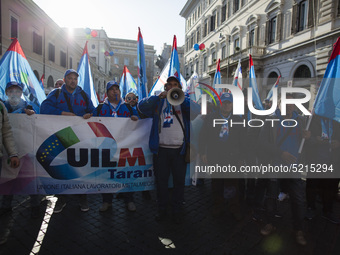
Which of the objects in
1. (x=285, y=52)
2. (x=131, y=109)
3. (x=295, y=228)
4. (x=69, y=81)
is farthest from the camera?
(x=285, y=52)

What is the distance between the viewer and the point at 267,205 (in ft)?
12.3

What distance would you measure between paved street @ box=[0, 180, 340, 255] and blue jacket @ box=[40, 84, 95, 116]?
1.51m

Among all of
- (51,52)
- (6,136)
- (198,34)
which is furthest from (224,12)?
(6,136)

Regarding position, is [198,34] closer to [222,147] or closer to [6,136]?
[222,147]

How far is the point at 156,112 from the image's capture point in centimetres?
362

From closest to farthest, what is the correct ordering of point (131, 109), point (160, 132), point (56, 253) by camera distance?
1. point (56, 253)
2. point (160, 132)
3. point (131, 109)

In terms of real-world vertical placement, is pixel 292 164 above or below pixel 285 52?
below

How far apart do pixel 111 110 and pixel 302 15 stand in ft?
60.8

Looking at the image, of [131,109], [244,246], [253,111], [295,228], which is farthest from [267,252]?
[131,109]

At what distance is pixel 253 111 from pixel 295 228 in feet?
5.36

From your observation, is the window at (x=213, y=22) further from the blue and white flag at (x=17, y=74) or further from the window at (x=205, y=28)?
the blue and white flag at (x=17, y=74)

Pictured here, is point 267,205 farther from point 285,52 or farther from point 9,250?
point 285,52

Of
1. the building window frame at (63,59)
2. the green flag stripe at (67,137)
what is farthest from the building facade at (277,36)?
the building window frame at (63,59)

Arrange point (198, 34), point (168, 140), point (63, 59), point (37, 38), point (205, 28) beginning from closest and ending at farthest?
point (168, 140), point (37, 38), point (63, 59), point (205, 28), point (198, 34)
